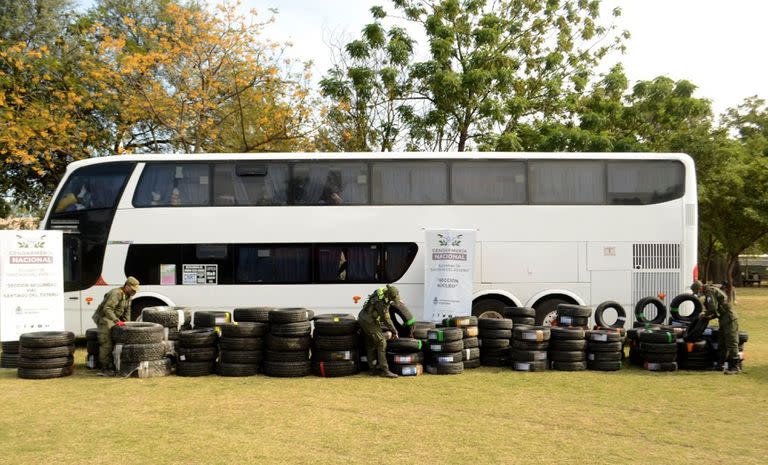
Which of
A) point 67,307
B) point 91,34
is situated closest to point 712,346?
point 67,307

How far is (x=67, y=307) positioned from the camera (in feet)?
47.6

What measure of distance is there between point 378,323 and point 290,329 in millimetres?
1424

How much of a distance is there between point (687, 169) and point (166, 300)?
1106 cm

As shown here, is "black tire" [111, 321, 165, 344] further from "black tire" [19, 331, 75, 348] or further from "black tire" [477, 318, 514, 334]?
"black tire" [477, 318, 514, 334]

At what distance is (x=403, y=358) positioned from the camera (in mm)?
11602

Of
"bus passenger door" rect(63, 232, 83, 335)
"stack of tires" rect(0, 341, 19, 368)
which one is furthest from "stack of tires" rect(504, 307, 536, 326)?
"stack of tires" rect(0, 341, 19, 368)

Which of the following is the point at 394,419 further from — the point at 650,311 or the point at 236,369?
the point at 650,311

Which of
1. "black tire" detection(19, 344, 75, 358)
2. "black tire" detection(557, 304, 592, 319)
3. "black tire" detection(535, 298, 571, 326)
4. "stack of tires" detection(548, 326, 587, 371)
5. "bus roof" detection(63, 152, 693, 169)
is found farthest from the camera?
"black tire" detection(535, 298, 571, 326)

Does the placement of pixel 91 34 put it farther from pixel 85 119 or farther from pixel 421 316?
pixel 421 316

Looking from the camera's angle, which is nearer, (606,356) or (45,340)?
(45,340)

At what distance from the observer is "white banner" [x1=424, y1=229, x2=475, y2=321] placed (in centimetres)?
1424

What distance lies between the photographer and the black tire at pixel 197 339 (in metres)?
11.6

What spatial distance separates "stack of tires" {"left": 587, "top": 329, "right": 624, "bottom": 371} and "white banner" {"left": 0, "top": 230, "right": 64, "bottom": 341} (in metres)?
9.53

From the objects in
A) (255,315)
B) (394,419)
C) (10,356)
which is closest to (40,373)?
(10,356)
